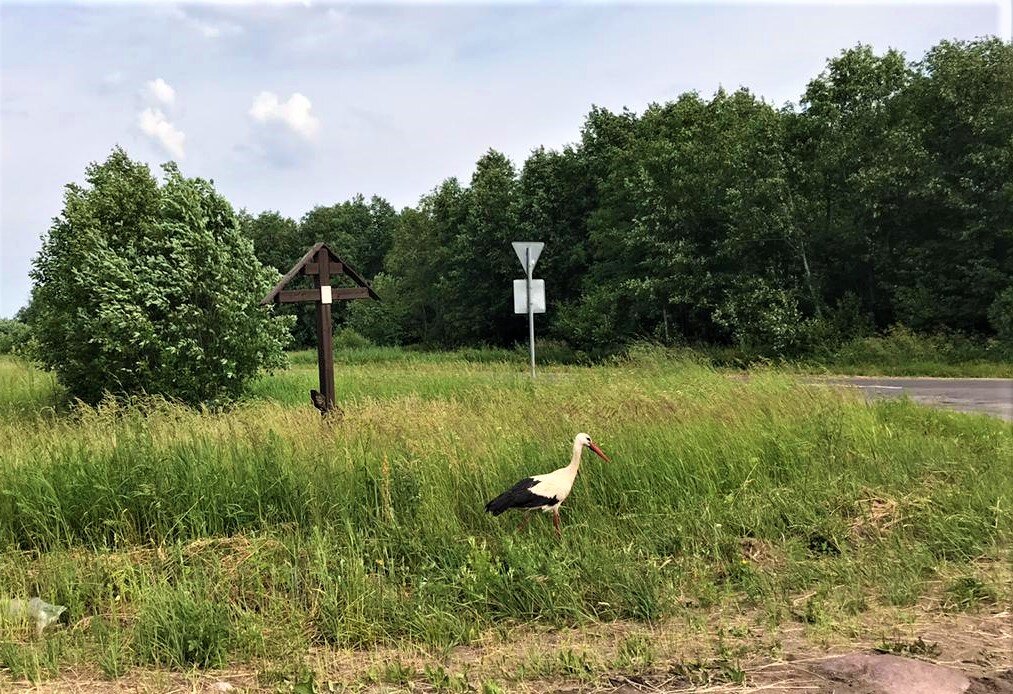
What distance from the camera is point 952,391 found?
14.7m

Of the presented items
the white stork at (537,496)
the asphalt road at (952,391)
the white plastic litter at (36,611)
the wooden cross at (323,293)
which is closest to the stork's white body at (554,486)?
the white stork at (537,496)

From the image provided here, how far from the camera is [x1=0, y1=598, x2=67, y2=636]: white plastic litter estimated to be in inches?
154

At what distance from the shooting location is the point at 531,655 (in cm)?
336

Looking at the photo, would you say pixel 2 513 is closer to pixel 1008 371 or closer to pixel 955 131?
pixel 1008 371

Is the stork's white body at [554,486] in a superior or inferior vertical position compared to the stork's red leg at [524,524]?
superior

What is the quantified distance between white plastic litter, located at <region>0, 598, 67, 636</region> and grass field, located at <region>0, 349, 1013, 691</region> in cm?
8

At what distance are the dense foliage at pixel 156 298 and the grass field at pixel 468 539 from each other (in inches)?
165

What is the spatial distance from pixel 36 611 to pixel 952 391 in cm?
1648

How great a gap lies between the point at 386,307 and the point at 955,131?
42.1 metres

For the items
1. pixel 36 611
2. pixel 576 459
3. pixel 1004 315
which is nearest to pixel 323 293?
pixel 576 459

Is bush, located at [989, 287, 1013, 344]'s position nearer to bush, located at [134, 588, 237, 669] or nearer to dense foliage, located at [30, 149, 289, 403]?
dense foliage, located at [30, 149, 289, 403]

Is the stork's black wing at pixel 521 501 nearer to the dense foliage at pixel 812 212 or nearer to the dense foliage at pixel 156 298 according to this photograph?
the dense foliage at pixel 156 298

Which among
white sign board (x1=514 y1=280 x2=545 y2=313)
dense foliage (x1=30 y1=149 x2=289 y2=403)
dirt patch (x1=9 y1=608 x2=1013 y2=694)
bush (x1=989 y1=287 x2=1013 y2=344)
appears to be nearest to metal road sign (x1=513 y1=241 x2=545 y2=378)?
white sign board (x1=514 y1=280 x2=545 y2=313)

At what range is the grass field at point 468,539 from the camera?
3572mm
